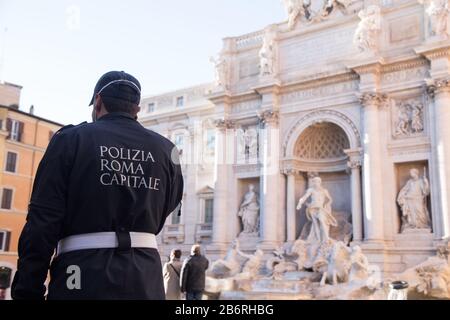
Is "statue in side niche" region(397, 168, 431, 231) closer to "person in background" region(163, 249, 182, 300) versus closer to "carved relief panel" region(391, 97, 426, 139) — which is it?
"carved relief panel" region(391, 97, 426, 139)

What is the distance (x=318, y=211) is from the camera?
20734 millimetres

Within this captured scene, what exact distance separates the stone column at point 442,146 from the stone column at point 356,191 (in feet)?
9.42

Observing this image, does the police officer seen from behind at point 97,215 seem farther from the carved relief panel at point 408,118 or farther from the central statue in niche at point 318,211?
the carved relief panel at point 408,118

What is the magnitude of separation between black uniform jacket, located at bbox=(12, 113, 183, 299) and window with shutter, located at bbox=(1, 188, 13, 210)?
28.8 metres

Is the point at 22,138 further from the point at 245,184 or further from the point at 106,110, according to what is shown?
the point at 106,110

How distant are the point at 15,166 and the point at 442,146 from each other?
23.3 meters

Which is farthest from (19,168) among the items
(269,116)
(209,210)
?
(269,116)

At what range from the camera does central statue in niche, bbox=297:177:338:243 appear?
20608 mm

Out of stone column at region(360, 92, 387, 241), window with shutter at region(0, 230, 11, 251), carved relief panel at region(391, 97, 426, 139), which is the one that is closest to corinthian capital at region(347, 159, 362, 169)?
stone column at region(360, 92, 387, 241)

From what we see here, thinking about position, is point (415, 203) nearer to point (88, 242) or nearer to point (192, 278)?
point (192, 278)

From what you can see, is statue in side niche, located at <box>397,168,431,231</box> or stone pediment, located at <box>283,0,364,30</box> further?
stone pediment, located at <box>283,0,364,30</box>

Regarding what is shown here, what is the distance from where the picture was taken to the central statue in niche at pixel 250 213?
934 inches
